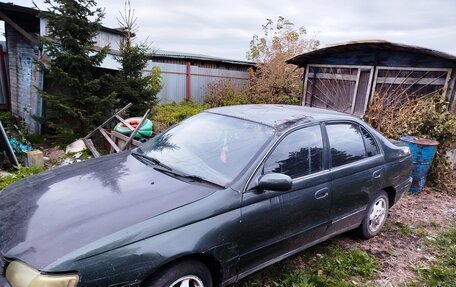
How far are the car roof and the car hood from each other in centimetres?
100

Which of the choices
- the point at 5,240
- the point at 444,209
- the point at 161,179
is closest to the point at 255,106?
the point at 161,179

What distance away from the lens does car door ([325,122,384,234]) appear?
312 cm

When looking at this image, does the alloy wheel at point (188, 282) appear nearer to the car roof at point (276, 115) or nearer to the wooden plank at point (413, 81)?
the car roof at point (276, 115)

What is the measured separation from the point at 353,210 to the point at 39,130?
821 cm

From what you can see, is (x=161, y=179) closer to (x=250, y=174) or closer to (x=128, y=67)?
(x=250, y=174)

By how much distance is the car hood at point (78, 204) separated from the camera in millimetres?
1836

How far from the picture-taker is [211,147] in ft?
9.38

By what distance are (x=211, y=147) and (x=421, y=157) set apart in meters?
4.51

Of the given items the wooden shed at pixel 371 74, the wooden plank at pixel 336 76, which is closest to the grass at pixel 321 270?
the wooden shed at pixel 371 74

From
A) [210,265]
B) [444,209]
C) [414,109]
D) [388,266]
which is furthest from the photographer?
[414,109]

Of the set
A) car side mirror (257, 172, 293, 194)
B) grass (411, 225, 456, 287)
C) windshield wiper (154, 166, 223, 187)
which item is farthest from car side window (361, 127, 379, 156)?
windshield wiper (154, 166, 223, 187)

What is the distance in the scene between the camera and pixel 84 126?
7934mm

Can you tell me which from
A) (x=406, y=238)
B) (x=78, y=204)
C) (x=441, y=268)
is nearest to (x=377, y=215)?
(x=406, y=238)

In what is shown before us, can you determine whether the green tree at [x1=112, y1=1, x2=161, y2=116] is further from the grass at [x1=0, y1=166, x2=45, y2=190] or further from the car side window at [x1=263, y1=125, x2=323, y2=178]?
the car side window at [x1=263, y1=125, x2=323, y2=178]
